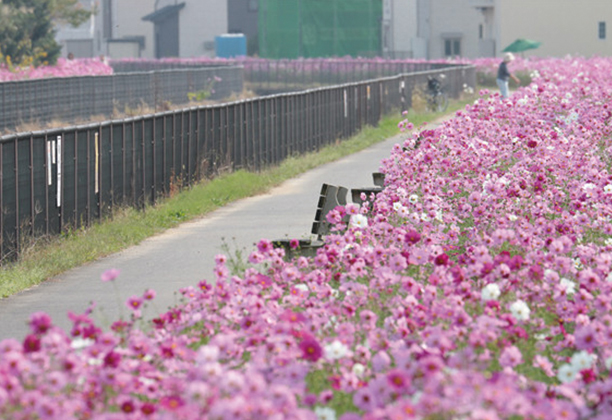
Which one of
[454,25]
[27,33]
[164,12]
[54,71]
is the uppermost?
[164,12]

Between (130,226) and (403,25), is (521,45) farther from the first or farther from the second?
(130,226)

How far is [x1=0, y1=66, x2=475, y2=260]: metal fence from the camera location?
14.6 metres

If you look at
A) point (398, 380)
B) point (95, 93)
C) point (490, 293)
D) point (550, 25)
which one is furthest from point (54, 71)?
point (398, 380)

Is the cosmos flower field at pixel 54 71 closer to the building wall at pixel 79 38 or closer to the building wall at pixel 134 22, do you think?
the building wall at pixel 134 22

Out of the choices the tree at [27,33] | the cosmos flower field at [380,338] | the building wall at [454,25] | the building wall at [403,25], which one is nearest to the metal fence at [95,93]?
the tree at [27,33]

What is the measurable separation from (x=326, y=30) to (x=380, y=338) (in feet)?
272

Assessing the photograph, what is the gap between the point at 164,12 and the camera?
101 m

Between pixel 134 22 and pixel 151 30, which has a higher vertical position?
pixel 134 22

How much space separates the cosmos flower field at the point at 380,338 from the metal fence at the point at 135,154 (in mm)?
4539

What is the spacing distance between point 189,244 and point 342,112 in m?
17.5

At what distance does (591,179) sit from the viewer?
12.1 m

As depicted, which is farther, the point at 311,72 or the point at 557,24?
the point at 557,24

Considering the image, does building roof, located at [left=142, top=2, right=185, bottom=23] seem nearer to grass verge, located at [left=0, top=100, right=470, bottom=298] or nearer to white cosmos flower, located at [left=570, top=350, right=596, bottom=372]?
grass verge, located at [left=0, top=100, right=470, bottom=298]

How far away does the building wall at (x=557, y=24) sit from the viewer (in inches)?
3196
